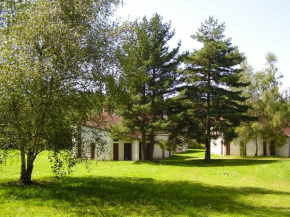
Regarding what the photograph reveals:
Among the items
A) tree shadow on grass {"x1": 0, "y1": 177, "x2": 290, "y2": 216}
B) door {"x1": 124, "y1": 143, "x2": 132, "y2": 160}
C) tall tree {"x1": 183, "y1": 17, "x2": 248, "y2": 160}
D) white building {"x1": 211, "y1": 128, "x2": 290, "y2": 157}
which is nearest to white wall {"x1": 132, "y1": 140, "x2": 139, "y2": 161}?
door {"x1": 124, "y1": 143, "x2": 132, "y2": 160}

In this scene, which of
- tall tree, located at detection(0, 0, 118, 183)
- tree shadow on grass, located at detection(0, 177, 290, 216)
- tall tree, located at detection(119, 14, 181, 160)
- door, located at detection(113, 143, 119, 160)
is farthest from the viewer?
door, located at detection(113, 143, 119, 160)

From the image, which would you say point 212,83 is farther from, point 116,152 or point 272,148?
point 272,148

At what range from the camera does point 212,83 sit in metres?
31.8

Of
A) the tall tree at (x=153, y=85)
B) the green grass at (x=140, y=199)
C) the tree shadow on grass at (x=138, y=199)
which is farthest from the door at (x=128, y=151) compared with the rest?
the tree shadow on grass at (x=138, y=199)

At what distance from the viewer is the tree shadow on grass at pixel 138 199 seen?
31.8 feet

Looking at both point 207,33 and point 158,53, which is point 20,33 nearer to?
point 158,53

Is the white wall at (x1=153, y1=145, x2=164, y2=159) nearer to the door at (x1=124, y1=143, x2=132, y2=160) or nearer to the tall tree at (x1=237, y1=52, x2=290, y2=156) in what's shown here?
the door at (x1=124, y1=143, x2=132, y2=160)

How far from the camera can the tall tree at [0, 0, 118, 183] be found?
1009cm

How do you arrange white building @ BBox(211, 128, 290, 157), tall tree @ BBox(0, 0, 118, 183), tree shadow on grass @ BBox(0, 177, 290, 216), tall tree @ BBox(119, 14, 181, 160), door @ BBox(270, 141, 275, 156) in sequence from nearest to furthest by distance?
1. tree shadow on grass @ BBox(0, 177, 290, 216)
2. tall tree @ BBox(0, 0, 118, 183)
3. tall tree @ BBox(119, 14, 181, 160)
4. white building @ BBox(211, 128, 290, 157)
5. door @ BBox(270, 141, 275, 156)

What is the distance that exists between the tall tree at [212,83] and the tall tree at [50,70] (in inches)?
719

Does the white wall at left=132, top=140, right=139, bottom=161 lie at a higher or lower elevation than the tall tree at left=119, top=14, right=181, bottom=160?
lower

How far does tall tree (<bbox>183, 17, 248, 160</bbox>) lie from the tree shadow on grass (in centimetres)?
1581

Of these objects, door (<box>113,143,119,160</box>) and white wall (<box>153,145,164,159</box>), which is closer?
door (<box>113,143,119,160</box>)

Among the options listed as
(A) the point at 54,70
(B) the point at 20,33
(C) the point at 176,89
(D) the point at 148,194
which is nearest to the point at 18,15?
(B) the point at 20,33
